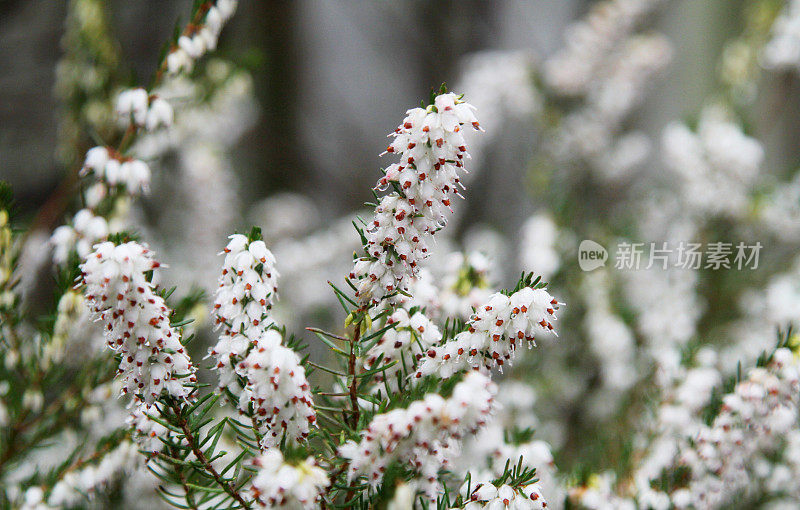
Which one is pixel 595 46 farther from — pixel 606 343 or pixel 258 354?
pixel 258 354

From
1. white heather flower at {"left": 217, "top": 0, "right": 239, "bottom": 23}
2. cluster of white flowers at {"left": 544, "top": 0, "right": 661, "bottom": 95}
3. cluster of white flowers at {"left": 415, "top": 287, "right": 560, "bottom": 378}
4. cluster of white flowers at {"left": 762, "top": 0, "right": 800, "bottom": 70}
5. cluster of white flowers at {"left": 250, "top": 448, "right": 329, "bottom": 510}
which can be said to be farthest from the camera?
cluster of white flowers at {"left": 544, "top": 0, "right": 661, "bottom": 95}

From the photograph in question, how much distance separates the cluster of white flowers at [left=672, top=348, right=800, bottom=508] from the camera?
1.03 meters

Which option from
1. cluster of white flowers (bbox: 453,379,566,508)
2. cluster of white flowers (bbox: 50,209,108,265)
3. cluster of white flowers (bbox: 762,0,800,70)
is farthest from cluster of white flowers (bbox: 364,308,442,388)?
cluster of white flowers (bbox: 762,0,800,70)

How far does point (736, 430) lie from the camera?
105 centimetres

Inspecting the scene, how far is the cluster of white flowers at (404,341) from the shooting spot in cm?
88

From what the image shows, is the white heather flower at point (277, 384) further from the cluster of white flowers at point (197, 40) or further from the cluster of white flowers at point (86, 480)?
the cluster of white flowers at point (197, 40)

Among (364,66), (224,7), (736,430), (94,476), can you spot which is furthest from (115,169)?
(364,66)

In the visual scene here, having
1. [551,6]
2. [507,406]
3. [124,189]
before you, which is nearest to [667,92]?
[551,6]

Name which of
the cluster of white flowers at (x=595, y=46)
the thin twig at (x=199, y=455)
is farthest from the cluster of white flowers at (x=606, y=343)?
the thin twig at (x=199, y=455)

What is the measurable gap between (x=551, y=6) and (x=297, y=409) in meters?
3.28

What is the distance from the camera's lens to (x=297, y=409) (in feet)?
2.38

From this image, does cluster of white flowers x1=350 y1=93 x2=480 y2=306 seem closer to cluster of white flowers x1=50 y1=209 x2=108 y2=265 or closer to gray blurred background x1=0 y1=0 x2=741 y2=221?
cluster of white flowers x1=50 y1=209 x2=108 y2=265

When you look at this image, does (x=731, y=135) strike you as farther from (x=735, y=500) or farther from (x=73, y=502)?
(x=73, y=502)

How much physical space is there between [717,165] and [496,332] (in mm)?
1678
